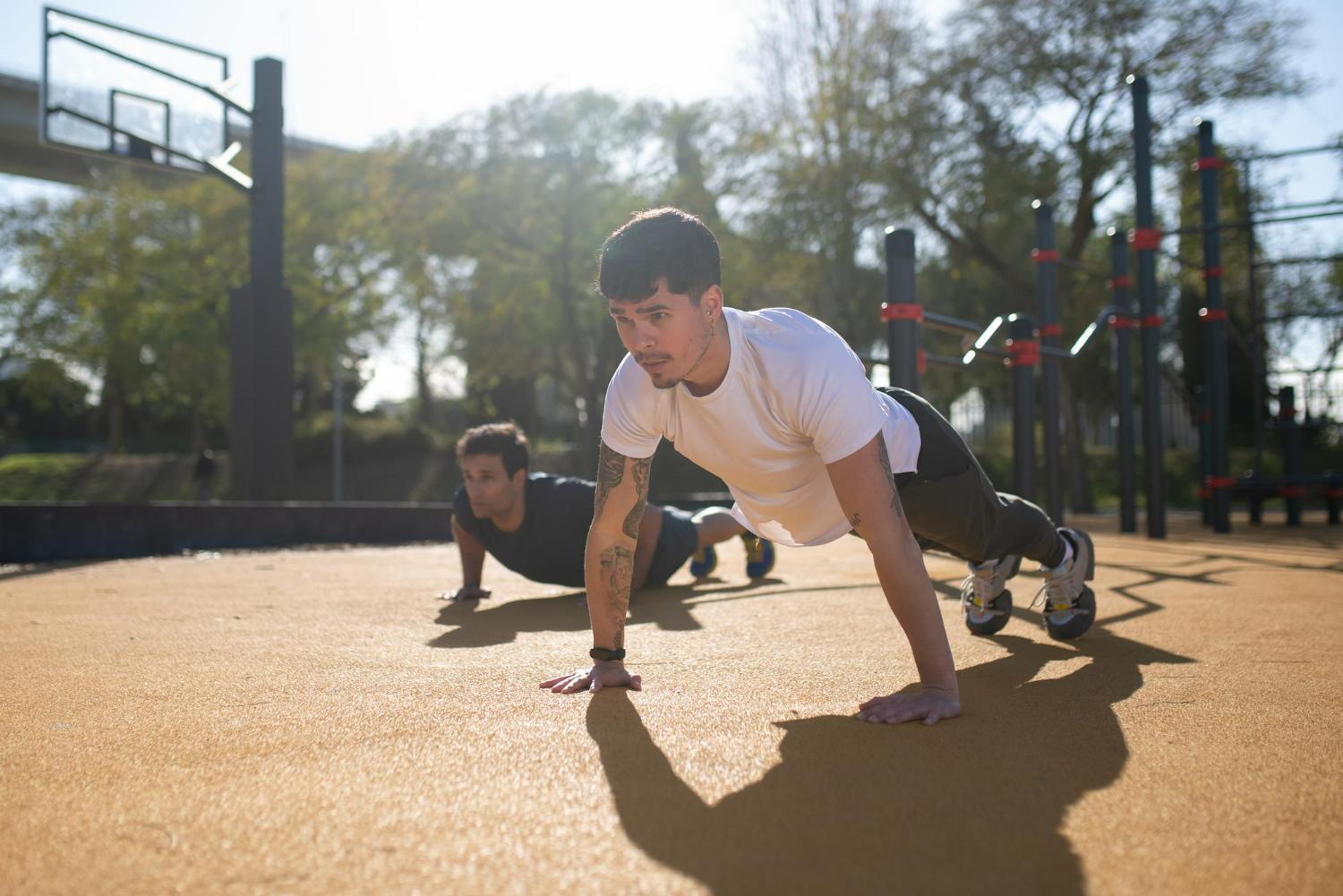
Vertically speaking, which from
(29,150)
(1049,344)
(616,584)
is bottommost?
(616,584)

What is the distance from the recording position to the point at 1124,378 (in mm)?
8414

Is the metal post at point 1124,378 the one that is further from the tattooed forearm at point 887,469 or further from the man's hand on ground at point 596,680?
the man's hand on ground at point 596,680

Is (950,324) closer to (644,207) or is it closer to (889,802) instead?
(889,802)

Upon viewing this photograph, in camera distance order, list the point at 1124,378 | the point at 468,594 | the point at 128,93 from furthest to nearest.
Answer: the point at 128,93 → the point at 1124,378 → the point at 468,594

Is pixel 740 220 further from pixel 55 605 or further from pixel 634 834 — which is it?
pixel 634 834

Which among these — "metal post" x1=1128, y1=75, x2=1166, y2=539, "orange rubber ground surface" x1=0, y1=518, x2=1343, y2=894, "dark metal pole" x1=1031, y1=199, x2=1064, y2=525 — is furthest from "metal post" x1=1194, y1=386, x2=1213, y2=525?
"orange rubber ground surface" x1=0, y1=518, x2=1343, y2=894

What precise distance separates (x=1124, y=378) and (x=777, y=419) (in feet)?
23.0

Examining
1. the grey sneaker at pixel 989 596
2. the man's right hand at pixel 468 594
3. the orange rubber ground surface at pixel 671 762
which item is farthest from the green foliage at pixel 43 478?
the grey sneaker at pixel 989 596

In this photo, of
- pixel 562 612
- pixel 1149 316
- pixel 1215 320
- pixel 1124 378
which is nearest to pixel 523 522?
pixel 562 612

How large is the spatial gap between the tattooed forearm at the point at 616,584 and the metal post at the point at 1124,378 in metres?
6.22

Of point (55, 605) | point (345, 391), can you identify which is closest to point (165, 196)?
point (345, 391)

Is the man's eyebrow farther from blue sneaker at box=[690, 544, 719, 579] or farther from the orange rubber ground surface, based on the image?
blue sneaker at box=[690, 544, 719, 579]

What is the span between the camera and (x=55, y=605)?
13.9 ft

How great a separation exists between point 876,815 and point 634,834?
1.13 feet
